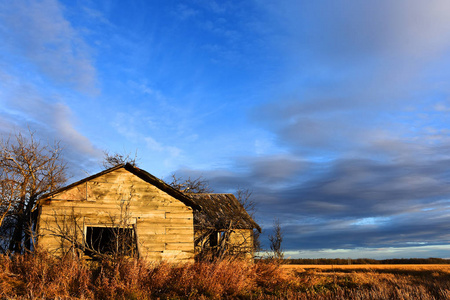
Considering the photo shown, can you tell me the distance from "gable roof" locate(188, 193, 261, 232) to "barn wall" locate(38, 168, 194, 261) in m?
7.69

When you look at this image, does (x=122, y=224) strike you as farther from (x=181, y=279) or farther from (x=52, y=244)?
(x=181, y=279)

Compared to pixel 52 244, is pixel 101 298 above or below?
below

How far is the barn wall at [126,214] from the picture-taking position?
48.4ft

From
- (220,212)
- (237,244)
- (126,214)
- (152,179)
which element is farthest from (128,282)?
(220,212)

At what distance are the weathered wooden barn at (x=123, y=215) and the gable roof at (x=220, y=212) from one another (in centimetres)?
777

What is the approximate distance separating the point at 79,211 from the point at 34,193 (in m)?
8.27

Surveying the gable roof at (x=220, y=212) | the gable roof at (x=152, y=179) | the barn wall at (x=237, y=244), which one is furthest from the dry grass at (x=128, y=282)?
the gable roof at (x=220, y=212)

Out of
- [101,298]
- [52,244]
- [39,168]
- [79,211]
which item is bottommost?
[101,298]

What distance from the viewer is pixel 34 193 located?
21.4 metres

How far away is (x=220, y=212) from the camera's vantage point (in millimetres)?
27062

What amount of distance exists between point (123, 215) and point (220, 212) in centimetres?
1252

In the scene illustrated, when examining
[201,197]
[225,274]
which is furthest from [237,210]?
[225,274]

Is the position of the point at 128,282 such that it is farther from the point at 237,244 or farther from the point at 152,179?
the point at 237,244

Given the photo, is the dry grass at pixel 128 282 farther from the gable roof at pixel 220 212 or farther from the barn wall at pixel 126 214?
the gable roof at pixel 220 212
